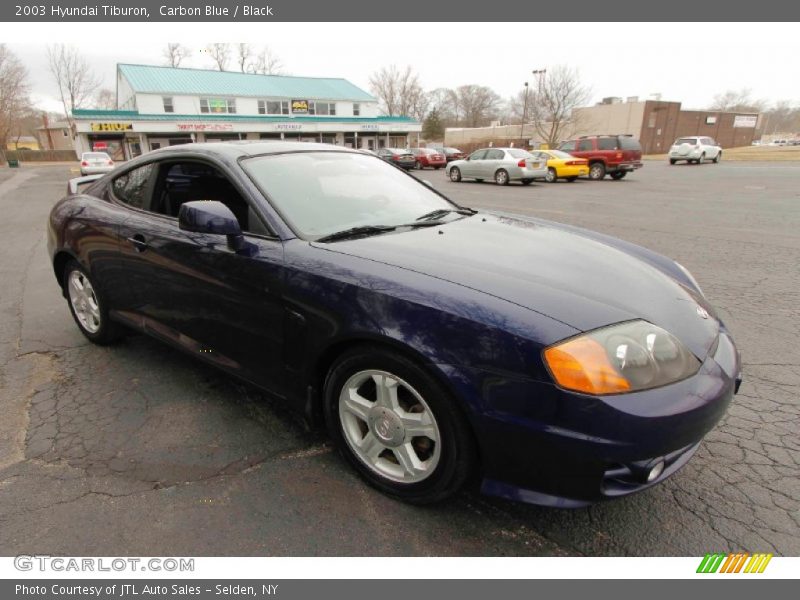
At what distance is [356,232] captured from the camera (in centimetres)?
259

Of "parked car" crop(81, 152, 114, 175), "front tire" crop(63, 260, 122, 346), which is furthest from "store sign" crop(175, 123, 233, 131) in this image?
"front tire" crop(63, 260, 122, 346)

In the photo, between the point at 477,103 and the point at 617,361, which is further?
the point at 477,103

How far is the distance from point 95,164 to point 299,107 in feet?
90.4

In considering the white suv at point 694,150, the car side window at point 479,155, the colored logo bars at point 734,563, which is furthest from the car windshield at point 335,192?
the white suv at point 694,150

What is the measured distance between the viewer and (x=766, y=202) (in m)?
13.0

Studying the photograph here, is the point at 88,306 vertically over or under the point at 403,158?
over

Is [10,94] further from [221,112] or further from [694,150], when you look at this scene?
[694,150]

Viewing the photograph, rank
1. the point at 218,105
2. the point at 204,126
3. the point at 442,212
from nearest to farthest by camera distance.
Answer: the point at 442,212
the point at 204,126
the point at 218,105

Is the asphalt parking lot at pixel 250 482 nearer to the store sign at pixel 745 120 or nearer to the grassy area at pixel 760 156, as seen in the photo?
the grassy area at pixel 760 156

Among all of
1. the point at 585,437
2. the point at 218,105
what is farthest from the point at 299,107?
the point at 585,437

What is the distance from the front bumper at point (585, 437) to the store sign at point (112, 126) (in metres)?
47.6

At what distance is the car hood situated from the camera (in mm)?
1902

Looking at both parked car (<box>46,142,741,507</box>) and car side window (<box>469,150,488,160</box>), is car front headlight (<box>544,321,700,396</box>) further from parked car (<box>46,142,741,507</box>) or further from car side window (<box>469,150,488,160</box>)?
car side window (<box>469,150,488,160</box>)

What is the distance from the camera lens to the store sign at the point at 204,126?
42.5 m
